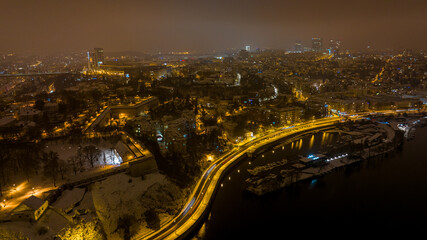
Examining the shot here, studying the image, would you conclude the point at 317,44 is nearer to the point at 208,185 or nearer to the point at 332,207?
the point at 332,207

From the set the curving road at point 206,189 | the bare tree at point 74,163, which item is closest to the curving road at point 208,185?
the curving road at point 206,189

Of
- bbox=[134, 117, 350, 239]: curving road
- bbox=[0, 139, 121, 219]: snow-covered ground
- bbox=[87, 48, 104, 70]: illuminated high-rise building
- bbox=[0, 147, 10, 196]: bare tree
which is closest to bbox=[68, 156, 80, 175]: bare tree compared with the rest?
bbox=[0, 139, 121, 219]: snow-covered ground

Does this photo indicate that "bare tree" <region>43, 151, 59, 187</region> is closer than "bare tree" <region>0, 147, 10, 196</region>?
No

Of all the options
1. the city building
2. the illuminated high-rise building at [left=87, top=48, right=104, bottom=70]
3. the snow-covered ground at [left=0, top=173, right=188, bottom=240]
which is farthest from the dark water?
the city building

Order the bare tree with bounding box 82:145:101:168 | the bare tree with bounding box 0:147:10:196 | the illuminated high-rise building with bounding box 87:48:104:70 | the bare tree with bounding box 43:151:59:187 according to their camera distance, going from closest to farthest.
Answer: the bare tree with bounding box 0:147:10:196 < the bare tree with bounding box 43:151:59:187 < the bare tree with bounding box 82:145:101:168 < the illuminated high-rise building with bounding box 87:48:104:70

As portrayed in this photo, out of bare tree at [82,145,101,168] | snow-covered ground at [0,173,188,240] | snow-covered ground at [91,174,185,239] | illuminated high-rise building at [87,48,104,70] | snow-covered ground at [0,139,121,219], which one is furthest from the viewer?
illuminated high-rise building at [87,48,104,70]

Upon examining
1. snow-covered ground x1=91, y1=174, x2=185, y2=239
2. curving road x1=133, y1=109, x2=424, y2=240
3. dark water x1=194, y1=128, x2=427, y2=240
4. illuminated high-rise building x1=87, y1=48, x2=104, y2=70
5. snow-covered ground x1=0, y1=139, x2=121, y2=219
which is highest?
illuminated high-rise building x1=87, y1=48, x2=104, y2=70

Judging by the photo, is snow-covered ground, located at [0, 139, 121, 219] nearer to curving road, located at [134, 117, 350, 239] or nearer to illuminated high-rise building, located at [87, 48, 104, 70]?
curving road, located at [134, 117, 350, 239]

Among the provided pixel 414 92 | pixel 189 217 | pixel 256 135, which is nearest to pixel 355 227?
pixel 189 217

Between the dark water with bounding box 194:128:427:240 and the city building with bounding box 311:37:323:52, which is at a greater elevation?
the city building with bounding box 311:37:323:52

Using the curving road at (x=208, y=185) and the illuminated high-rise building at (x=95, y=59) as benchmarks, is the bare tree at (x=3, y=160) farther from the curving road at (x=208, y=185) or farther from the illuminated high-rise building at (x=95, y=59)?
the illuminated high-rise building at (x=95, y=59)
